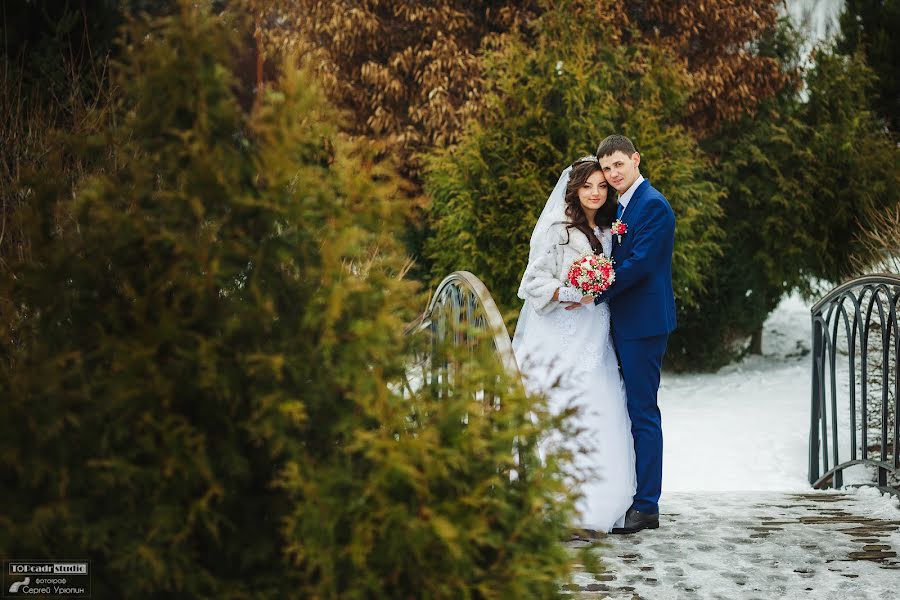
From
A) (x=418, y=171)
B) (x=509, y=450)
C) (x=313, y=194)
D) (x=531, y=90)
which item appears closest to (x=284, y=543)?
(x=509, y=450)

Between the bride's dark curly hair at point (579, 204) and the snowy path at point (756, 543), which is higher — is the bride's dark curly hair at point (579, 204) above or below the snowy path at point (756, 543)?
above

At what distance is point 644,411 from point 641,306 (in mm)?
523

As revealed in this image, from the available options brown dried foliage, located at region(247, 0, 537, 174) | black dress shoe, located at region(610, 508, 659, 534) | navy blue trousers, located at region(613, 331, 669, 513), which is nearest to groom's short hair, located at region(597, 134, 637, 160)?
navy blue trousers, located at region(613, 331, 669, 513)

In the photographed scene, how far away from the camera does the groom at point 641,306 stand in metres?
4.42

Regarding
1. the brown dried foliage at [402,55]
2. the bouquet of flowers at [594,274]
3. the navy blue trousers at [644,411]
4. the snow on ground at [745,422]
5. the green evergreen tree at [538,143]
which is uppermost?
the brown dried foliage at [402,55]

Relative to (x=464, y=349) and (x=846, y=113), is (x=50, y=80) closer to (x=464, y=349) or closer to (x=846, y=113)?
(x=464, y=349)

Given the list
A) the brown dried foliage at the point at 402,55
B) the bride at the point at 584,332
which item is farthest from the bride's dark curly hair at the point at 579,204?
the brown dried foliage at the point at 402,55

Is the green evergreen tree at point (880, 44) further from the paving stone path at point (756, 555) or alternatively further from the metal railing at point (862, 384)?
the paving stone path at point (756, 555)

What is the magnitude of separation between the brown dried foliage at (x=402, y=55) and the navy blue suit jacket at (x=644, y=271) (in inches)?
256

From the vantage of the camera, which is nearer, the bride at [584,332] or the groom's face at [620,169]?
the bride at [584,332]

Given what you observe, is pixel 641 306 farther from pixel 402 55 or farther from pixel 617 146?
pixel 402 55

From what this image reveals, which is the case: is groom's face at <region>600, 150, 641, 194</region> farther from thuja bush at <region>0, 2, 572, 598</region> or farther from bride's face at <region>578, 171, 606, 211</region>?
thuja bush at <region>0, 2, 572, 598</region>

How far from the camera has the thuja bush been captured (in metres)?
1.89

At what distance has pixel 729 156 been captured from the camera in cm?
1271
